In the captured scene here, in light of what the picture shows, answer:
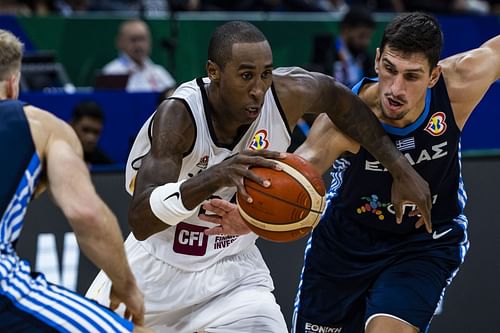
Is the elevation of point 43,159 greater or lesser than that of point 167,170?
greater

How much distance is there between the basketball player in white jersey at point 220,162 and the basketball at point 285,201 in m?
Result: 0.27

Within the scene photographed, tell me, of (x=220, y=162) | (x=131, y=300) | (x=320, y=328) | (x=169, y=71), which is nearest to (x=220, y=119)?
(x=220, y=162)

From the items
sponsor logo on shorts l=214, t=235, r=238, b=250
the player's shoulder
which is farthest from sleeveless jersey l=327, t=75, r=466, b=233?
the player's shoulder

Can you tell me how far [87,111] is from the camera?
9602 millimetres

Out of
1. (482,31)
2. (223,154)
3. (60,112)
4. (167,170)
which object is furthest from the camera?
(482,31)

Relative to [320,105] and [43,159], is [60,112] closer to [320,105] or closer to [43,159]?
[320,105]

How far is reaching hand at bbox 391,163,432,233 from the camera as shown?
5504mm

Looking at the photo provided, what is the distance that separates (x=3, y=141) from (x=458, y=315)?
4.70 metres

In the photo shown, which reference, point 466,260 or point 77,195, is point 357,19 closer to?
point 466,260

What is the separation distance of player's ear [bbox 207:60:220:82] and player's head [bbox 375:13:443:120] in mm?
990

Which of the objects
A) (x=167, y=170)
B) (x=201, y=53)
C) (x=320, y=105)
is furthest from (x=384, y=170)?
(x=201, y=53)

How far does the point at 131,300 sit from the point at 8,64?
3.63ft

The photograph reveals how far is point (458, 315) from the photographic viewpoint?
767 cm

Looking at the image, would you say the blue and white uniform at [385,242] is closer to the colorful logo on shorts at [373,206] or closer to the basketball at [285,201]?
the colorful logo on shorts at [373,206]
